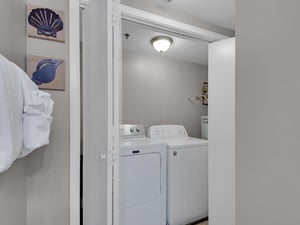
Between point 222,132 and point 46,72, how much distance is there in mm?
1522

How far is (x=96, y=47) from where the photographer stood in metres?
1.47

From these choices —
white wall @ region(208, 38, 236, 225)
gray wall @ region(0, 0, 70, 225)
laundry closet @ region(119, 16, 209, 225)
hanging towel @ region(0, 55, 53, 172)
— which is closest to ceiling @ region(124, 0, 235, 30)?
laundry closet @ region(119, 16, 209, 225)

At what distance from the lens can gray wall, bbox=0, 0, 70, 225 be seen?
1.18 m

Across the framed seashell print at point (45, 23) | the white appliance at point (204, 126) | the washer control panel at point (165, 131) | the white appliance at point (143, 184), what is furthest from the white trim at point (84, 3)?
the white appliance at point (204, 126)

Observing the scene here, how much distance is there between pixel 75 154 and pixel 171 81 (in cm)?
245

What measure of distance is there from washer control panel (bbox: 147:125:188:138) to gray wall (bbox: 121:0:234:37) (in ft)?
4.86

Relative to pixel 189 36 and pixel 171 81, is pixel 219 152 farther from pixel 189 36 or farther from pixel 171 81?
pixel 171 81

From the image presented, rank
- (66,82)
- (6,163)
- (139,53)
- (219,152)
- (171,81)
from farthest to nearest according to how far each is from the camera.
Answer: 1. (171,81)
2. (139,53)
3. (219,152)
4. (66,82)
5. (6,163)

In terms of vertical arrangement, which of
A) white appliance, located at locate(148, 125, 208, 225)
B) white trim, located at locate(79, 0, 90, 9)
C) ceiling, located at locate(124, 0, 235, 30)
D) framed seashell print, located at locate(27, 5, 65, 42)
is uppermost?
ceiling, located at locate(124, 0, 235, 30)

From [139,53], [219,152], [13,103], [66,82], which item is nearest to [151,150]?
[219,152]

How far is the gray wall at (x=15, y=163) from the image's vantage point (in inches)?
39.2

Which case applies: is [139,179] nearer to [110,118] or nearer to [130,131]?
[130,131]
